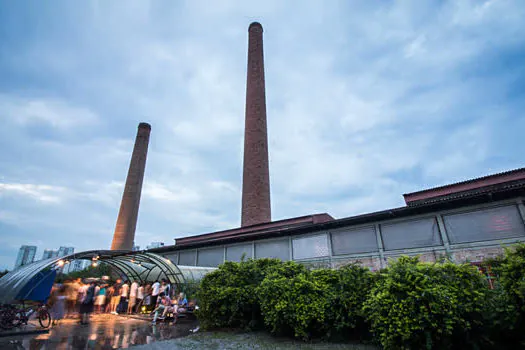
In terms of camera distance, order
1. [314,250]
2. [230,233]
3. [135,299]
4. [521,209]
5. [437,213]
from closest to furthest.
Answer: [521,209] → [437,213] → [314,250] → [135,299] → [230,233]

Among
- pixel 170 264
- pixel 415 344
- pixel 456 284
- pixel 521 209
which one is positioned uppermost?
pixel 521 209

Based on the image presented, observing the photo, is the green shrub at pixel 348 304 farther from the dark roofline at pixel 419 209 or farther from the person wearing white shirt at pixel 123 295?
the person wearing white shirt at pixel 123 295

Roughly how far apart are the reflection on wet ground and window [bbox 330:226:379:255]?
6.92 meters

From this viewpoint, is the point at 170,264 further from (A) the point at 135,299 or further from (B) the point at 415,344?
(B) the point at 415,344

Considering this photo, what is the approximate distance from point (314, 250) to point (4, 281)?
42.0 ft

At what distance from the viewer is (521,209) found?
857cm

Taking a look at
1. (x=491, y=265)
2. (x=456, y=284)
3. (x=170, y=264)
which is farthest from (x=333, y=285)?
(x=170, y=264)

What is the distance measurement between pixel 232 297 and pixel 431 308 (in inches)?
221

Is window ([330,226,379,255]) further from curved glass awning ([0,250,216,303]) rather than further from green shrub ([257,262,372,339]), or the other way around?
curved glass awning ([0,250,216,303])

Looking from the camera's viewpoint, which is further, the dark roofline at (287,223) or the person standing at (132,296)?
the dark roofline at (287,223)

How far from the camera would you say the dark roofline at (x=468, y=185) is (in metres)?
16.4

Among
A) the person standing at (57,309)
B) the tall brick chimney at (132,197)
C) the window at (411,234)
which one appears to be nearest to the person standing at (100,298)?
the person standing at (57,309)

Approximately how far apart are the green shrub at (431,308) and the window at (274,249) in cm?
839

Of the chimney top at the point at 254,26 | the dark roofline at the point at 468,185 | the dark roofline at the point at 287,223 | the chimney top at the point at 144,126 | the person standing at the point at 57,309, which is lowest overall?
the person standing at the point at 57,309
